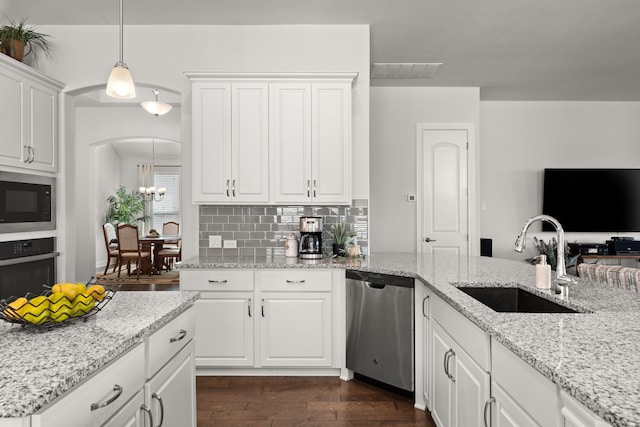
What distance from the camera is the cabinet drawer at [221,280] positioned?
3.46m

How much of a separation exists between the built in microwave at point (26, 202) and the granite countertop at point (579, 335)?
2.85 metres

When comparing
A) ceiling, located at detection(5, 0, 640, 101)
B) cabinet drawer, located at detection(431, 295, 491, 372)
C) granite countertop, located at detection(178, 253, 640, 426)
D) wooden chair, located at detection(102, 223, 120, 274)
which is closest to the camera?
granite countertop, located at detection(178, 253, 640, 426)

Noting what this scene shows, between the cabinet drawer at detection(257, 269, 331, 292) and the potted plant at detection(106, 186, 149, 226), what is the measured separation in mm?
8077

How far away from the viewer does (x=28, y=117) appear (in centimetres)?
341

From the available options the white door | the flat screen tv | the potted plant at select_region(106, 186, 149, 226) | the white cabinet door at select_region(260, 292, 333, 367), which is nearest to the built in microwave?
the white cabinet door at select_region(260, 292, 333, 367)

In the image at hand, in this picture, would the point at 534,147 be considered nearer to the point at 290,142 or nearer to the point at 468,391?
the point at 290,142

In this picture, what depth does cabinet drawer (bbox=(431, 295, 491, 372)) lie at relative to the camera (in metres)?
1.70

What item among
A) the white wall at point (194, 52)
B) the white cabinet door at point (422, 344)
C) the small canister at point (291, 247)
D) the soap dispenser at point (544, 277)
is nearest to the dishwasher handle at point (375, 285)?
the white cabinet door at point (422, 344)

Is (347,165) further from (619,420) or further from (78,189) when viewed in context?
(78,189)

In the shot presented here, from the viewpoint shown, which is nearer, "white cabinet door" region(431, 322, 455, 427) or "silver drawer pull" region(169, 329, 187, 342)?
"silver drawer pull" region(169, 329, 187, 342)

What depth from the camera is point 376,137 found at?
5773 mm

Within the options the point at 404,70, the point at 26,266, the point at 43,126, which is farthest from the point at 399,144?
the point at 26,266

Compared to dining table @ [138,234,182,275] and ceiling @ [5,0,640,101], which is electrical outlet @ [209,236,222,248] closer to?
ceiling @ [5,0,640,101]

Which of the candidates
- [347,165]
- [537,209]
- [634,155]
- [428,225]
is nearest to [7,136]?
[347,165]
